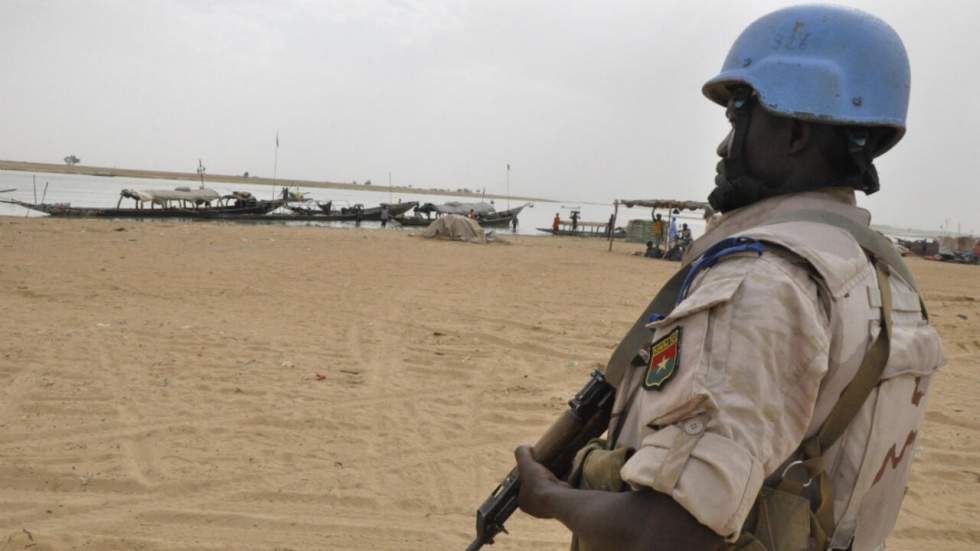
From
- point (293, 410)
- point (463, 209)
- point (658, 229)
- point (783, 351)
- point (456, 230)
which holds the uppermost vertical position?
point (463, 209)

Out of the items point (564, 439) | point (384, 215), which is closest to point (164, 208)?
point (384, 215)

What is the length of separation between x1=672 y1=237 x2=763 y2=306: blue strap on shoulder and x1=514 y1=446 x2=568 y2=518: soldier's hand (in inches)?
19.3

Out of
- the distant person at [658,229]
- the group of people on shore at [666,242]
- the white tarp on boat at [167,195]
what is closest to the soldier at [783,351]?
the group of people on shore at [666,242]

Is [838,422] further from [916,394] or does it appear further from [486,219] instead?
[486,219]

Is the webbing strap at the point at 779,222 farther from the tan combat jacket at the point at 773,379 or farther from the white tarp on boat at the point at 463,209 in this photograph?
the white tarp on boat at the point at 463,209

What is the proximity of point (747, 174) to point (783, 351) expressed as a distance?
18.4 inches

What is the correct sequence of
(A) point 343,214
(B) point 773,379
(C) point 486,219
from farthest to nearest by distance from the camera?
1. (C) point 486,219
2. (A) point 343,214
3. (B) point 773,379

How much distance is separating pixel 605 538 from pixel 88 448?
3922mm

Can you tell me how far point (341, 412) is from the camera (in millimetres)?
4801

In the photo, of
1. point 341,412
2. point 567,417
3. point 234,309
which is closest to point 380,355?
point 341,412

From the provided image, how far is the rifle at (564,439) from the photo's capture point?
60.3 inches

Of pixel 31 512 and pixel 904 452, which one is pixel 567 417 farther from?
pixel 31 512

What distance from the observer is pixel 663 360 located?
1104 mm

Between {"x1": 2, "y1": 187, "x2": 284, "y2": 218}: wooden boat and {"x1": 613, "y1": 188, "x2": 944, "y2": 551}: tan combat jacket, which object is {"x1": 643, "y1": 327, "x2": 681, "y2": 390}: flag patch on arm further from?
{"x1": 2, "y1": 187, "x2": 284, "y2": 218}: wooden boat
